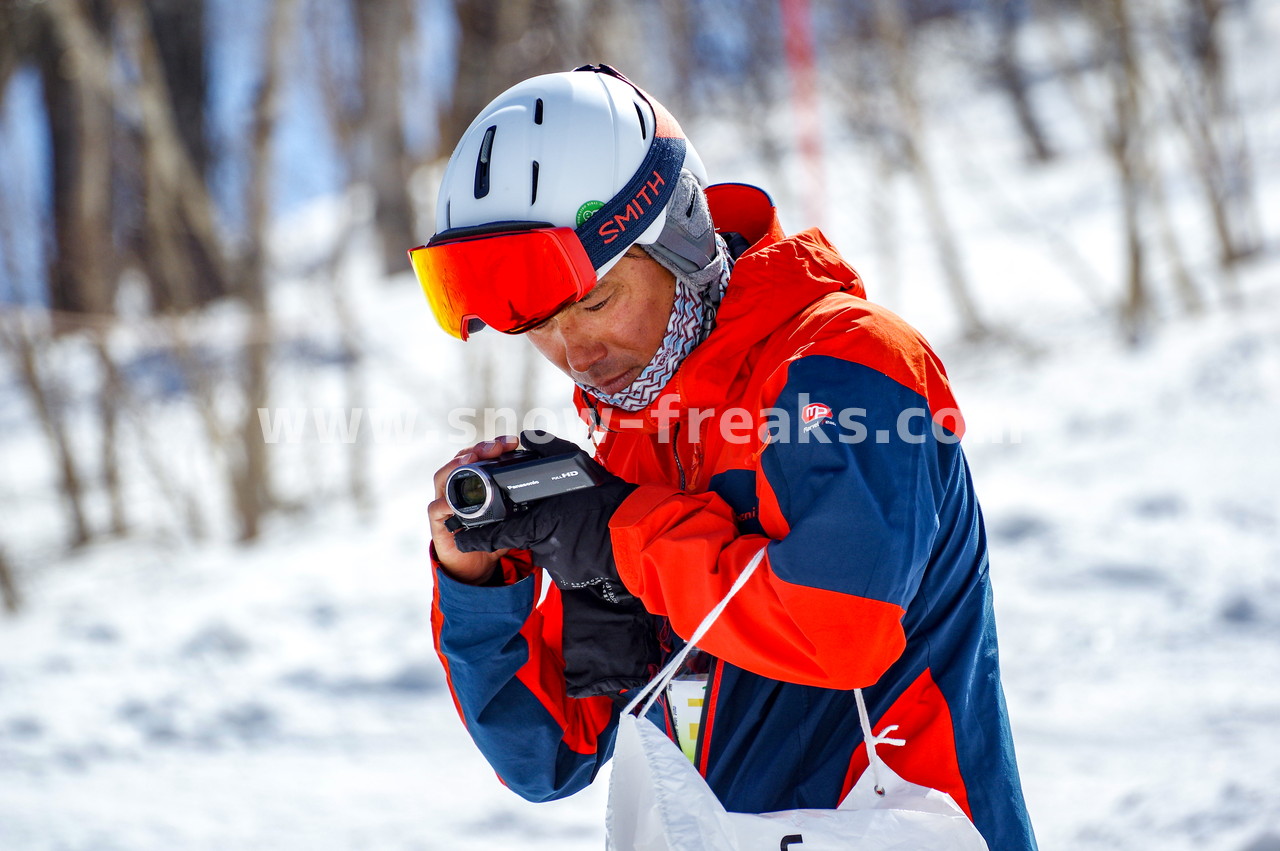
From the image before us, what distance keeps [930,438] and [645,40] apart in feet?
31.2

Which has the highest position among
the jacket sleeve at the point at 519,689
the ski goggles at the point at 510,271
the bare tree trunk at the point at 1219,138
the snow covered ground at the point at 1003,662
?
the bare tree trunk at the point at 1219,138

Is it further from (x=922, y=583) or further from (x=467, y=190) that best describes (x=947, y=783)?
(x=467, y=190)

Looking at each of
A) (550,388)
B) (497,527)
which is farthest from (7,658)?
(550,388)

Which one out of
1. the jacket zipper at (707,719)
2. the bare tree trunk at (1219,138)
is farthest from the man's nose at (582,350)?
the bare tree trunk at (1219,138)

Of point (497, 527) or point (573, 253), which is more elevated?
point (573, 253)

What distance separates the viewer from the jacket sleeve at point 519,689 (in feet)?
5.57

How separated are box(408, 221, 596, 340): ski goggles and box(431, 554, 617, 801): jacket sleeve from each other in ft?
1.41

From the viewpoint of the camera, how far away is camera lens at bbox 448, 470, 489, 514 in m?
1.53

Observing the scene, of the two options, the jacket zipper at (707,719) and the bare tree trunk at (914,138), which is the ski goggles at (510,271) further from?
the bare tree trunk at (914,138)

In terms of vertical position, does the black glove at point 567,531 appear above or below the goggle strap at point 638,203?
below

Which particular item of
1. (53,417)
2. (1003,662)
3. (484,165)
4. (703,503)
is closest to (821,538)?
(703,503)

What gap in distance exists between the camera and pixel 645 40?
10125mm

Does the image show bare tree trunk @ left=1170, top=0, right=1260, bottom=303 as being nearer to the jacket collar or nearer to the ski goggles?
the jacket collar

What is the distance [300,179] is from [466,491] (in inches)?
349
